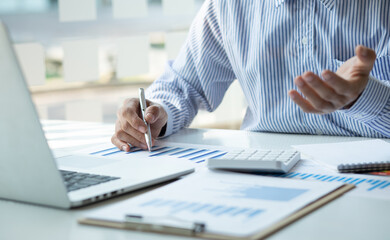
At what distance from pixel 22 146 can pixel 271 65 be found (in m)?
0.93

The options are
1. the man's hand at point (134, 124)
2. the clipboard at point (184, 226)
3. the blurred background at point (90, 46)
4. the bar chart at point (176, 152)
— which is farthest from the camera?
the blurred background at point (90, 46)

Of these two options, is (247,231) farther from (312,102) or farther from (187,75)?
(187,75)

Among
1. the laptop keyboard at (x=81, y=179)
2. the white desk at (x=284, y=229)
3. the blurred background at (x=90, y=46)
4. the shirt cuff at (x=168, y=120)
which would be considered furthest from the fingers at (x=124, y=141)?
the blurred background at (x=90, y=46)

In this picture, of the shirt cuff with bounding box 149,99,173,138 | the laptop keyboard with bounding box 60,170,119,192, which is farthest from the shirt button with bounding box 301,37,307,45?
the laptop keyboard with bounding box 60,170,119,192

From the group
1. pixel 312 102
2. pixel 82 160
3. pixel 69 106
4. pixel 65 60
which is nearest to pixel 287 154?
pixel 312 102

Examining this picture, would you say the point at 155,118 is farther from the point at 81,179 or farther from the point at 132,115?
the point at 81,179

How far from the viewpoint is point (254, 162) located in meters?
0.93

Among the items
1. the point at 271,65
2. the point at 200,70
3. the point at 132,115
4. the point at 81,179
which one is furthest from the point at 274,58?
the point at 81,179

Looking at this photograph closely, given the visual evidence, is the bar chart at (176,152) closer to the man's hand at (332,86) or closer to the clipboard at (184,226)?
the man's hand at (332,86)

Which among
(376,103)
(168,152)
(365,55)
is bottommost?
(168,152)

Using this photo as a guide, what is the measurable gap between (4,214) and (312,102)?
0.56 meters

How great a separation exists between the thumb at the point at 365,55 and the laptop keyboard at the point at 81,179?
49 centimetres

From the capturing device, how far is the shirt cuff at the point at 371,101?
115cm

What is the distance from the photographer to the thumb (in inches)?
38.6
